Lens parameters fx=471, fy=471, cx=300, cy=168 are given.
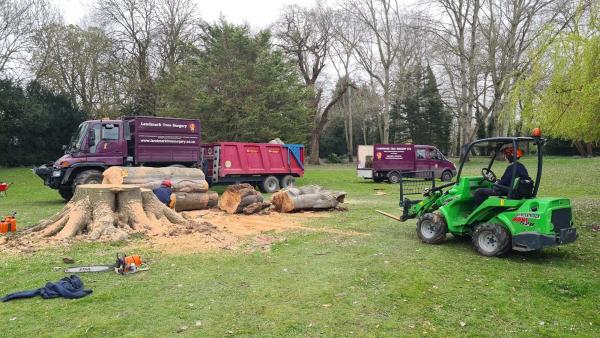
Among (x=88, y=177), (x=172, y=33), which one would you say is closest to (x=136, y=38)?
(x=172, y=33)

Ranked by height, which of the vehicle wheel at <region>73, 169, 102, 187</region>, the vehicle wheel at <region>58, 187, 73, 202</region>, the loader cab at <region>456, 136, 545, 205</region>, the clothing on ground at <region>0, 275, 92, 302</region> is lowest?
the clothing on ground at <region>0, 275, 92, 302</region>

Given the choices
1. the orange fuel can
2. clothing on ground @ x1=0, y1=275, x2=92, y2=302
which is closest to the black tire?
the orange fuel can

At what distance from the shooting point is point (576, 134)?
373 inches

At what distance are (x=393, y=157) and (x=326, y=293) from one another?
1888 centimetres

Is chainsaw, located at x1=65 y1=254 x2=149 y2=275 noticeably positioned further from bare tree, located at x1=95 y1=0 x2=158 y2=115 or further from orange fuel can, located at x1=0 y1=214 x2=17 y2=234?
bare tree, located at x1=95 y1=0 x2=158 y2=115

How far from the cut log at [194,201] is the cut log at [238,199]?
0.71 metres

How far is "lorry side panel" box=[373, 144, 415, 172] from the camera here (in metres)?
23.5

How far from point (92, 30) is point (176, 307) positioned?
31.9m

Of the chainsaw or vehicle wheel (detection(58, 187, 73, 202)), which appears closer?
the chainsaw

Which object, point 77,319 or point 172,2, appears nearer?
point 77,319

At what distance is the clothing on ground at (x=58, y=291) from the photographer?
5207 mm

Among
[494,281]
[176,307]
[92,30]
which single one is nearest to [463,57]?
[92,30]

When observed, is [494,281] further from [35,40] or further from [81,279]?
[35,40]

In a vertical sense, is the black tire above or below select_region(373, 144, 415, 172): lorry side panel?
below
